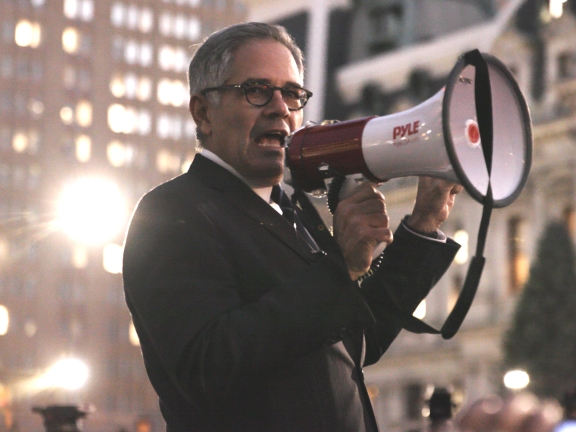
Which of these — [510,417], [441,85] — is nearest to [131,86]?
[441,85]

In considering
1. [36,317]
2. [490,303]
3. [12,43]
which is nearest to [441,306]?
[490,303]

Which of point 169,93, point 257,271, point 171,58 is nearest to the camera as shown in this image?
point 257,271

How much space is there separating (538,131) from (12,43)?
64.0 metres

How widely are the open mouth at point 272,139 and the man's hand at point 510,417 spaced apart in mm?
1688

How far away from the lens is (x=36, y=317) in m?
87.2

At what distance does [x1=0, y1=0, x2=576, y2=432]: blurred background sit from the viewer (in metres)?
37.3

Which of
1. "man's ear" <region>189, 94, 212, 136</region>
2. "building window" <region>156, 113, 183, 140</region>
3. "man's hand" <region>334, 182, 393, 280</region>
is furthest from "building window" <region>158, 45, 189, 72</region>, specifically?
"man's hand" <region>334, 182, 393, 280</region>

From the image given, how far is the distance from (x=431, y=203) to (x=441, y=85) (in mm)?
39023

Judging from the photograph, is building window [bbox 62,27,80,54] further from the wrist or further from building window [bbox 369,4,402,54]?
the wrist

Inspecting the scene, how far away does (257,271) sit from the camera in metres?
3.11

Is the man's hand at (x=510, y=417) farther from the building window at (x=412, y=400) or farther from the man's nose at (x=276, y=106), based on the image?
the building window at (x=412, y=400)

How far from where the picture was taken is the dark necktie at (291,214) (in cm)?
339

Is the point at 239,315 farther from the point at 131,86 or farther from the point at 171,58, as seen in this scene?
the point at 171,58

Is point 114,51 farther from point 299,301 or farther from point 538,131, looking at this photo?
point 299,301
